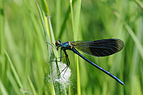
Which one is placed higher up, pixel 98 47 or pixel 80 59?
pixel 98 47

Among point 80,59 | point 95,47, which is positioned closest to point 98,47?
point 95,47

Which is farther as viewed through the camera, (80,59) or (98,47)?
(80,59)

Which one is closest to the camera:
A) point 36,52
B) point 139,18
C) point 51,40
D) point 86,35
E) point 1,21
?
point 51,40

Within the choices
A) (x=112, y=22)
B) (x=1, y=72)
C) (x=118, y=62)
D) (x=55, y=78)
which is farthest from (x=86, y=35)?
(x=55, y=78)

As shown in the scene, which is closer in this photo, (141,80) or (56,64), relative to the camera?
(56,64)

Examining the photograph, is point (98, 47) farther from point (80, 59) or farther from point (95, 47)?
point (80, 59)

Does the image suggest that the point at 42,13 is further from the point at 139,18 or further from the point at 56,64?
the point at 139,18

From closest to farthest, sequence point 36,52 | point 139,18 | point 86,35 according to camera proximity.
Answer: point 36,52 < point 139,18 < point 86,35

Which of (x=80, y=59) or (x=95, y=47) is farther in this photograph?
(x=80, y=59)

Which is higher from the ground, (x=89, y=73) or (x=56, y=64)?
(x=56, y=64)

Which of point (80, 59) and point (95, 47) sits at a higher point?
point (95, 47)

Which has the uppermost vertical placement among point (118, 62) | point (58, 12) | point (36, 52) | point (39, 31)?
point (58, 12)
